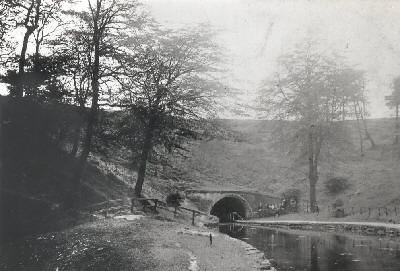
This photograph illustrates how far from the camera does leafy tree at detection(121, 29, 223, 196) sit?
23.2 metres

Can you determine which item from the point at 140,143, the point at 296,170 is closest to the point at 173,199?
the point at 140,143

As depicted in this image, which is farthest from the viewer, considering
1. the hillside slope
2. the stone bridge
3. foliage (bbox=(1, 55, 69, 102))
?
the hillside slope

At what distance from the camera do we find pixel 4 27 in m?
23.2

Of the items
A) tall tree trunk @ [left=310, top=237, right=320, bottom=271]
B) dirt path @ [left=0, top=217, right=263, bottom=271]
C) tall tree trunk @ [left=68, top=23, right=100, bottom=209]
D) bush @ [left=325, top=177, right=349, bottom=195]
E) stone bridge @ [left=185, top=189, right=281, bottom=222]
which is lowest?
tall tree trunk @ [left=310, top=237, right=320, bottom=271]

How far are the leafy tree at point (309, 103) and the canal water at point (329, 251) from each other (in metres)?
9.93

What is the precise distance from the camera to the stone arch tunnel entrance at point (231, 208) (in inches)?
1549

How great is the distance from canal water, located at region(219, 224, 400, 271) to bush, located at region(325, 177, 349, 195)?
19.7 m

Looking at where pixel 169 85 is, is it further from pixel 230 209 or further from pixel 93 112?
pixel 230 209

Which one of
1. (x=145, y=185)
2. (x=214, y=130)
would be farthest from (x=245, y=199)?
(x=214, y=130)

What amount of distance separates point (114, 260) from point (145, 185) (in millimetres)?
19783

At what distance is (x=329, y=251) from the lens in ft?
60.5

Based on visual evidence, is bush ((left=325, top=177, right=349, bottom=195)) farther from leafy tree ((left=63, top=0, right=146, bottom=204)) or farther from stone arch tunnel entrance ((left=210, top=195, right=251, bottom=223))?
leafy tree ((left=63, top=0, right=146, bottom=204))

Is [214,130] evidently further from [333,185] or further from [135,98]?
[333,185]

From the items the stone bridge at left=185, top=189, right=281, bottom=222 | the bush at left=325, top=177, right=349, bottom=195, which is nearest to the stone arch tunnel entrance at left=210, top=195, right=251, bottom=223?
the stone bridge at left=185, top=189, right=281, bottom=222
